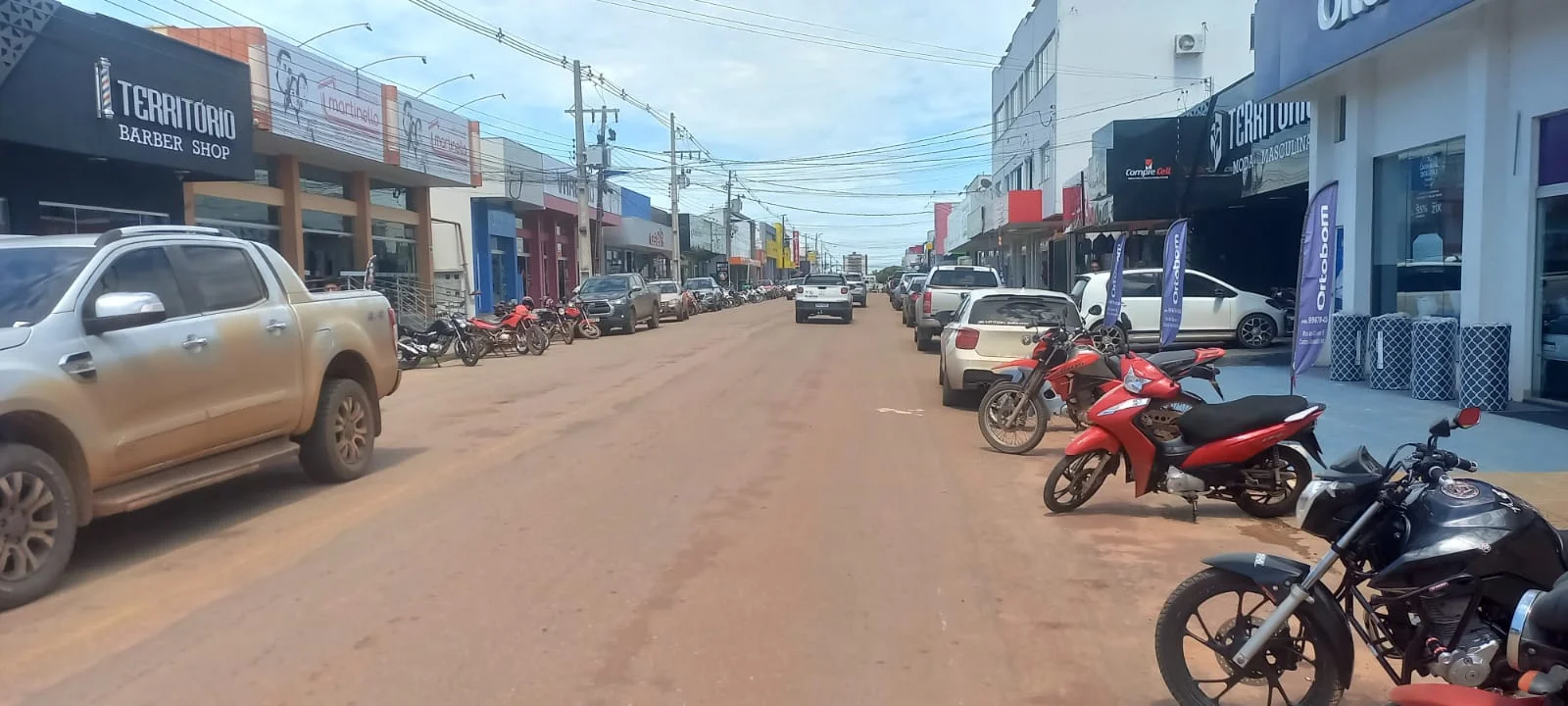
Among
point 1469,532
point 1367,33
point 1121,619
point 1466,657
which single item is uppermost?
point 1367,33

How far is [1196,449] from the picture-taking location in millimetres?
7121

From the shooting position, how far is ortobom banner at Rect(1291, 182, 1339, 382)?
9922 millimetres

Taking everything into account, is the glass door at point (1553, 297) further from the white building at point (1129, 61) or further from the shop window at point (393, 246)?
the white building at point (1129, 61)

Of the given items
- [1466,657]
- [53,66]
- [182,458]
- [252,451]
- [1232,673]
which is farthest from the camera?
[53,66]

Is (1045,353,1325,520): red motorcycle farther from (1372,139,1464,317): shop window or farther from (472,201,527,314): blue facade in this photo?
(472,201,527,314): blue facade

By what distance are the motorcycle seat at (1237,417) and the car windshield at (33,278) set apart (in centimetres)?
678

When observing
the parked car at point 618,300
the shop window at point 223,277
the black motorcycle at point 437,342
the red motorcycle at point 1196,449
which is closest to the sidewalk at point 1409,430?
the red motorcycle at point 1196,449

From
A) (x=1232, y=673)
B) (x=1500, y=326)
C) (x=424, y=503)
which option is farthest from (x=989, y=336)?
(x=1232, y=673)

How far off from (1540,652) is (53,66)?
55.9 feet

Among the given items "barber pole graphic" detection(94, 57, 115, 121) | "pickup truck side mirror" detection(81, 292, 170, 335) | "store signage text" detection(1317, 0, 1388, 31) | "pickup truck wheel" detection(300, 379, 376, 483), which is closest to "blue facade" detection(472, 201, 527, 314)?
"barber pole graphic" detection(94, 57, 115, 121)

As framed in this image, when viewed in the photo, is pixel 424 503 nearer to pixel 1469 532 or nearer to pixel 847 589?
pixel 847 589

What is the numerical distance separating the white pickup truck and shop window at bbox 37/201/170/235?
Result: 19.4 metres

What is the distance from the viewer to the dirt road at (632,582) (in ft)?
15.1

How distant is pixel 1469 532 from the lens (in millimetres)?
3621
